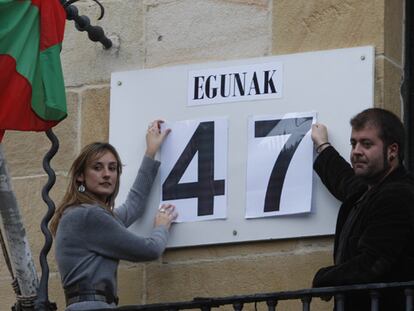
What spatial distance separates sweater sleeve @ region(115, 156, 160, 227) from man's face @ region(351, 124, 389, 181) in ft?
3.64

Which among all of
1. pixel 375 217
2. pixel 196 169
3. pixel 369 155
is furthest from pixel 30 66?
pixel 375 217

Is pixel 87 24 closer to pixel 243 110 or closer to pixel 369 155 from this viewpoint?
pixel 243 110

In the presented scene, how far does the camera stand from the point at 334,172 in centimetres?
810

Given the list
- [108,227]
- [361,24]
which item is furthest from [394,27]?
[108,227]

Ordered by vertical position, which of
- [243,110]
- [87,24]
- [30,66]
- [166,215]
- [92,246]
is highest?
[87,24]

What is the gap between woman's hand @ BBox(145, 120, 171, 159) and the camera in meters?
8.54

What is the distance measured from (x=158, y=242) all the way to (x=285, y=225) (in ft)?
1.74

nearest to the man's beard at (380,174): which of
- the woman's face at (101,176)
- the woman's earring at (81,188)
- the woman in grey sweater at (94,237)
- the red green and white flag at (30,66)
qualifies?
the woman in grey sweater at (94,237)

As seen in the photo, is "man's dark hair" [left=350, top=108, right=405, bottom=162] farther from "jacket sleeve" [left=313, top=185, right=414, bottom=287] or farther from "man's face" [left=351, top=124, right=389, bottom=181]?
"jacket sleeve" [left=313, top=185, right=414, bottom=287]

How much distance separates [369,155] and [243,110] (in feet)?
2.98

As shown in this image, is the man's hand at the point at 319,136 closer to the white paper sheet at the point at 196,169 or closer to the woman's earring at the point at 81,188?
the white paper sheet at the point at 196,169

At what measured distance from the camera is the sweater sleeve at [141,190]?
849 cm

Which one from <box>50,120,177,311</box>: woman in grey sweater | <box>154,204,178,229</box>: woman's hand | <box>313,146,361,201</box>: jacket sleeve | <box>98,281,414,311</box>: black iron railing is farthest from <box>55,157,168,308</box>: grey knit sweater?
<box>313,146,361,201</box>: jacket sleeve

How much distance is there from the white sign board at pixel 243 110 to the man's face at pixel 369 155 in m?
0.44
